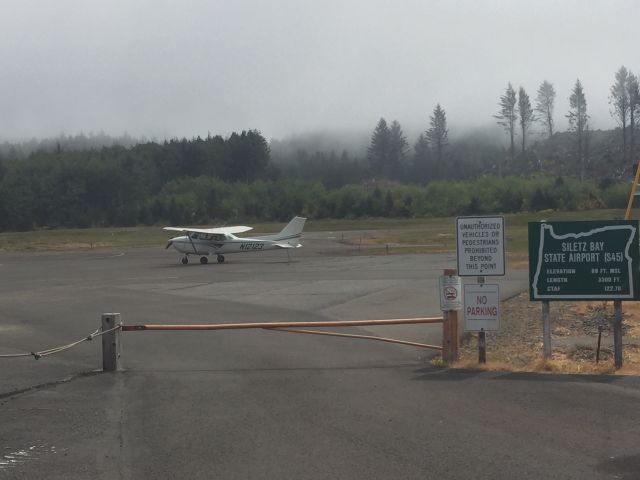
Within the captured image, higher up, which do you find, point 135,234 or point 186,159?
point 186,159

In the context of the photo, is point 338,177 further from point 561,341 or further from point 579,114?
point 561,341

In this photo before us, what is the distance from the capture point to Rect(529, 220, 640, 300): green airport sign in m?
9.75

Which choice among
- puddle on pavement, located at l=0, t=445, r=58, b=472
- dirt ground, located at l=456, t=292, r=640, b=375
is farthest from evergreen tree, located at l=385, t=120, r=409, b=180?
puddle on pavement, located at l=0, t=445, r=58, b=472

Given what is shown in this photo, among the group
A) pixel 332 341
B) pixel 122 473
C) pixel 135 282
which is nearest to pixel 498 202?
pixel 135 282

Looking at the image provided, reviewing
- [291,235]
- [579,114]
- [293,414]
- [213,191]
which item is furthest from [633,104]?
[293,414]

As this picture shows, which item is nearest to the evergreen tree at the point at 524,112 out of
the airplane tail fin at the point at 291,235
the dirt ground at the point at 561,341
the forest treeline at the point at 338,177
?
the forest treeline at the point at 338,177

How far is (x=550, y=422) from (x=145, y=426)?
3826 millimetres

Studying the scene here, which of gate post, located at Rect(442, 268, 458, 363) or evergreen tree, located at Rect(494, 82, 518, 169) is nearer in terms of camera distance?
gate post, located at Rect(442, 268, 458, 363)

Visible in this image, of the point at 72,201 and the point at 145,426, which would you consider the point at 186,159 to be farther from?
the point at 145,426

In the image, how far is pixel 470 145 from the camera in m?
184

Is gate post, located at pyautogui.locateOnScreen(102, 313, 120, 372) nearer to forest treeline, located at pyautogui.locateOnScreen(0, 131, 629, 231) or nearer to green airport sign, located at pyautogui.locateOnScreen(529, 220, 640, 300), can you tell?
green airport sign, located at pyautogui.locateOnScreen(529, 220, 640, 300)

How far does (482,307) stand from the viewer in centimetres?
991

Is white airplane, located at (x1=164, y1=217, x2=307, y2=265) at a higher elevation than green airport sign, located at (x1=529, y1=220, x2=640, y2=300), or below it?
below

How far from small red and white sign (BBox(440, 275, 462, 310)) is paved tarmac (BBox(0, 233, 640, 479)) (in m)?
0.91
